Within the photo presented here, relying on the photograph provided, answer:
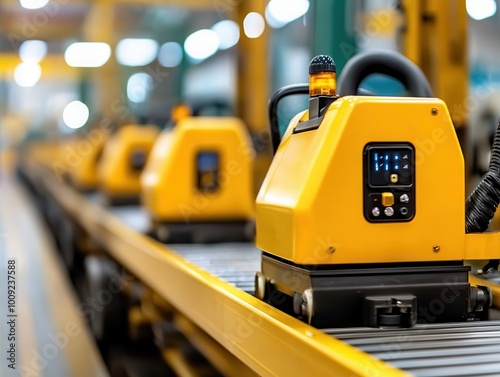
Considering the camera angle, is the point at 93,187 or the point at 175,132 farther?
the point at 93,187

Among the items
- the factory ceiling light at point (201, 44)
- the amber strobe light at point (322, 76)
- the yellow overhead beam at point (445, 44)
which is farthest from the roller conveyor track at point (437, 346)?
the factory ceiling light at point (201, 44)

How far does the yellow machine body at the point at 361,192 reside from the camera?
4.91ft

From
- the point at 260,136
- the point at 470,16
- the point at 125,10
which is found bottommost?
the point at 260,136

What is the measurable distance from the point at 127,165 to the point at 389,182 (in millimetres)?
4039

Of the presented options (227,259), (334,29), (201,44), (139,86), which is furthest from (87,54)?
(227,259)

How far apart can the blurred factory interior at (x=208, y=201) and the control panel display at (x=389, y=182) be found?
46mm

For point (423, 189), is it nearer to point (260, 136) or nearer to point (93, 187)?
point (260, 136)

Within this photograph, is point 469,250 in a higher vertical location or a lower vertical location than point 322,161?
lower

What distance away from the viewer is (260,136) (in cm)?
441

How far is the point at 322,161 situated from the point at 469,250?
377 millimetres

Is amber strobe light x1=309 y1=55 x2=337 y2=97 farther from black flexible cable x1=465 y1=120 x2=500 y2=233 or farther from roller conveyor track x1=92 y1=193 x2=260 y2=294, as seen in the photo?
roller conveyor track x1=92 y1=193 x2=260 y2=294

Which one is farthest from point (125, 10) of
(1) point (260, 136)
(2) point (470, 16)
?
(2) point (470, 16)

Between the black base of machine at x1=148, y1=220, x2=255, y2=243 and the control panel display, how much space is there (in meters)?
1.84

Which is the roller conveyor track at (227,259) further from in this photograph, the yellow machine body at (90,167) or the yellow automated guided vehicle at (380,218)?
the yellow machine body at (90,167)
